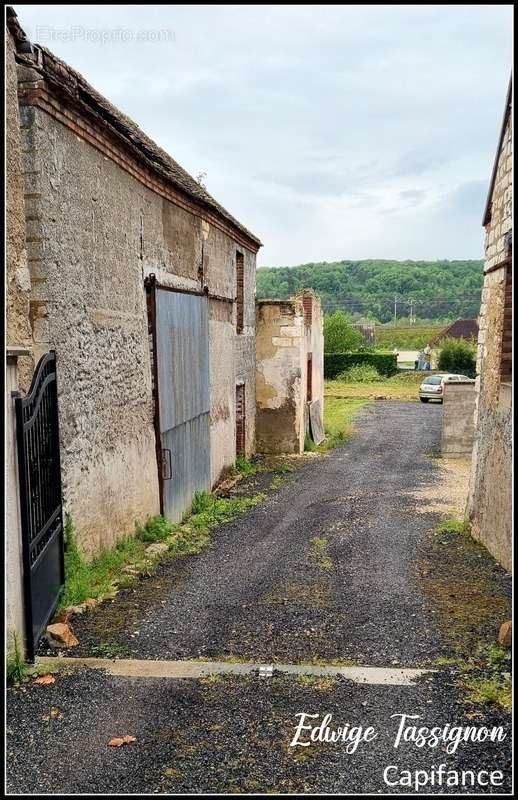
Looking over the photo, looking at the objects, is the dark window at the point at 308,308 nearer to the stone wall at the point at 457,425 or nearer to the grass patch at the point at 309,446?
the grass patch at the point at 309,446

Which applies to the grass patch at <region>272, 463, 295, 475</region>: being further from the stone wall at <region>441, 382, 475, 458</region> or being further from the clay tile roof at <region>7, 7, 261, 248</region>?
the clay tile roof at <region>7, 7, 261, 248</region>

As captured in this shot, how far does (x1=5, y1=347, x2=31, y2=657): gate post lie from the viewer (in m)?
4.55

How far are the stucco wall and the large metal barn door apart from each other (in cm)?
33

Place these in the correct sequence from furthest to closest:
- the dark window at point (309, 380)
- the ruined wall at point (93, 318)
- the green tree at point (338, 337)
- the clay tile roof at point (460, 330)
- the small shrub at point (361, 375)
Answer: the clay tile roof at point (460, 330) < the green tree at point (338, 337) < the small shrub at point (361, 375) < the dark window at point (309, 380) < the ruined wall at point (93, 318)

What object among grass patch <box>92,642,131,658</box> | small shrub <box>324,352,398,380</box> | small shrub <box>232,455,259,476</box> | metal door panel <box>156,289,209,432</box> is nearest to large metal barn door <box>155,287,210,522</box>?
metal door panel <box>156,289,209,432</box>

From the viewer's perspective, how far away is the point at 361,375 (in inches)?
1735

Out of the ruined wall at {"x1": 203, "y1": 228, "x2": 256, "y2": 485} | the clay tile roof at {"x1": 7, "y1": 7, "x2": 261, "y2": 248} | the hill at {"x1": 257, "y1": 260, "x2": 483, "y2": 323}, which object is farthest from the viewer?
the hill at {"x1": 257, "y1": 260, "x2": 483, "y2": 323}

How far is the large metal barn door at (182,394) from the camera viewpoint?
30.7ft

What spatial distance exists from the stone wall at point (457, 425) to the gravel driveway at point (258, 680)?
26.5 feet

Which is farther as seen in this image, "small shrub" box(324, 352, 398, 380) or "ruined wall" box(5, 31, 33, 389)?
"small shrub" box(324, 352, 398, 380)

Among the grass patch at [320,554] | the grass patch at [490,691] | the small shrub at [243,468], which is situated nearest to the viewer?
the grass patch at [490,691]

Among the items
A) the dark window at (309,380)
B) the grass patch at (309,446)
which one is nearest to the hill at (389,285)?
the dark window at (309,380)

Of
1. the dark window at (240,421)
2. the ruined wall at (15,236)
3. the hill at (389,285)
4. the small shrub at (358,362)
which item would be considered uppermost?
the hill at (389,285)

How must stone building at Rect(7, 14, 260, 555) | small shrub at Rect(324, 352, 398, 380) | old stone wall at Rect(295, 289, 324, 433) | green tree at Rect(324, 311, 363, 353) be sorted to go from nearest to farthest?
stone building at Rect(7, 14, 260, 555)
old stone wall at Rect(295, 289, 324, 433)
small shrub at Rect(324, 352, 398, 380)
green tree at Rect(324, 311, 363, 353)
